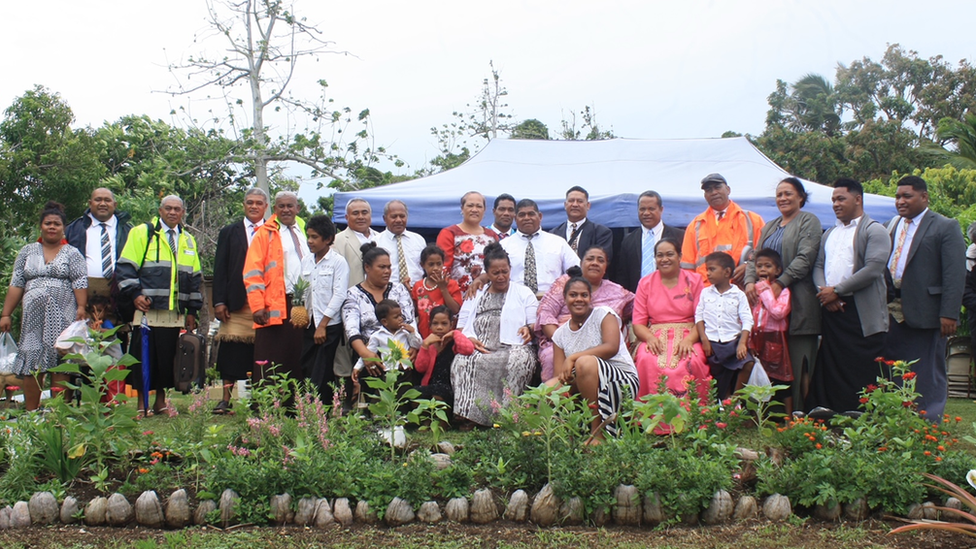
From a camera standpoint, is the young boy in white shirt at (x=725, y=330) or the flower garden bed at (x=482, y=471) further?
the young boy in white shirt at (x=725, y=330)

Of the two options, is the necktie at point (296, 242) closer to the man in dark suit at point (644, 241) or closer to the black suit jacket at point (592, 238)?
the black suit jacket at point (592, 238)

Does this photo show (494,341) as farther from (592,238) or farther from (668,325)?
(592,238)

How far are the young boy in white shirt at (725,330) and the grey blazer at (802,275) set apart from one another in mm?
456

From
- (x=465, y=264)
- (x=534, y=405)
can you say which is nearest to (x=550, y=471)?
(x=534, y=405)

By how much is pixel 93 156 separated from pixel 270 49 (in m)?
4.14

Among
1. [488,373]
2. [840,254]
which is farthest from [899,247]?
[488,373]

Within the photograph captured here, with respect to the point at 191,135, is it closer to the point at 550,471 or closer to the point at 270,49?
the point at 270,49

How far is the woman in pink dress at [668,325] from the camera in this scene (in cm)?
596

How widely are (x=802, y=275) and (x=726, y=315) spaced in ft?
2.45

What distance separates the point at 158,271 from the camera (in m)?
6.91

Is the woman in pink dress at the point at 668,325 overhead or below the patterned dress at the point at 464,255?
below

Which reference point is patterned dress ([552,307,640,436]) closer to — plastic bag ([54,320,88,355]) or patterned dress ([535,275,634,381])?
patterned dress ([535,275,634,381])

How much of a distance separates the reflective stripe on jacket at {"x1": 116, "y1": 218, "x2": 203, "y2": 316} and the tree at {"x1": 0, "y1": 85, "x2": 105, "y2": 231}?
292 inches

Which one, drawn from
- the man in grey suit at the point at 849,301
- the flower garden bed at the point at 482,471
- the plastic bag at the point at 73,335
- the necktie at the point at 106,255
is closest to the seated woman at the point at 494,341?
the flower garden bed at the point at 482,471
